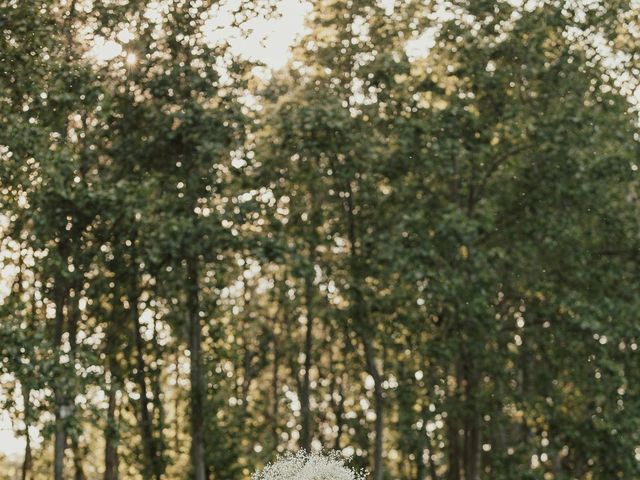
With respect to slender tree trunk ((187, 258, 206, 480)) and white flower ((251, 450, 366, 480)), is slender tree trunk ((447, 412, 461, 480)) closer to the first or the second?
slender tree trunk ((187, 258, 206, 480))

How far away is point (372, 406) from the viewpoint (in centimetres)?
3919

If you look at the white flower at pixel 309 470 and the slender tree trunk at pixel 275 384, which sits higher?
the slender tree trunk at pixel 275 384

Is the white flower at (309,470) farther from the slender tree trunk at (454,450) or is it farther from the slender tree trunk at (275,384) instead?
the slender tree trunk at (275,384)

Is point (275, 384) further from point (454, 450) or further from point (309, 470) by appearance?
point (309, 470)

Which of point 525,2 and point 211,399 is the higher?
point 525,2

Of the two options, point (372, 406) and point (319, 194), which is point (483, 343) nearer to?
point (319, 194)

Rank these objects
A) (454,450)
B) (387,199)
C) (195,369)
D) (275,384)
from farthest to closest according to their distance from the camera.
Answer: (275,384) → (454,450) → (387,199) → (195,369)

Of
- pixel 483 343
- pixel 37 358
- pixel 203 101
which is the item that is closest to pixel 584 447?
pixel 483 343

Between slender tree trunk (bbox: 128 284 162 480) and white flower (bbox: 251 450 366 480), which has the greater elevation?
slender tree trunk (bbox: 128 284 162 480)

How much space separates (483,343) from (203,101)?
772 cm

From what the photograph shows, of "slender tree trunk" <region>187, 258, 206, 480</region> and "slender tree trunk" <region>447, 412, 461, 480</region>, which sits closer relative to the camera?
"slender tree trunk" <region>187, 258, 206, 480</region>

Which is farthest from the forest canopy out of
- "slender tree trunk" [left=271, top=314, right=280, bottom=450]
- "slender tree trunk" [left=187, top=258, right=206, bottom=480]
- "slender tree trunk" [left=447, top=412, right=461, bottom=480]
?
"slender tree trunk" [left=271, top=314, right=280, bottom=450]

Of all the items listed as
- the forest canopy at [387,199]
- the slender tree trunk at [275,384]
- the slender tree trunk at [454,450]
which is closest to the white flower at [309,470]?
the forest canopy at [387,199]

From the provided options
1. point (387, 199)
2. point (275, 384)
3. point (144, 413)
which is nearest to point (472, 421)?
point (387, 199)
